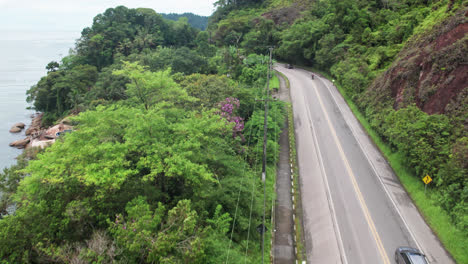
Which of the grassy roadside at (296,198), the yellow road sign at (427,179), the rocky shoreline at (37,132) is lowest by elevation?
the rocky shoreline at (37,132)

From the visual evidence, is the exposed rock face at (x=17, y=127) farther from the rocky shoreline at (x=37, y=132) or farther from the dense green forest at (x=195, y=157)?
the dense green forest at (x=195, y=157)

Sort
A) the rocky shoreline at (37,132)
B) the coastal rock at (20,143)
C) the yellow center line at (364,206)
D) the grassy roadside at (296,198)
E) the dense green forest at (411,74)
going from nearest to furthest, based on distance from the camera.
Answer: the yellow center line at (364,206) → the grassy roadside at (296,198) → the dense green forest at (411,74) → the rocky shoreline at (37,132) → the coastal rock at (20,143)

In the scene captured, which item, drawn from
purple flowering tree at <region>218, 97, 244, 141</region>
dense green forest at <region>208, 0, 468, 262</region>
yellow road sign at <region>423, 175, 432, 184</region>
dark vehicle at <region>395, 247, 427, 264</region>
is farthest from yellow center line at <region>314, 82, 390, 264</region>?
purple flowering tree at <region>218, 97, 244, 141</region>

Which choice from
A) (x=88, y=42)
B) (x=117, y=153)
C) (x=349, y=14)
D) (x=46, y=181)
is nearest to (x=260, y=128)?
(x=117, y=153)

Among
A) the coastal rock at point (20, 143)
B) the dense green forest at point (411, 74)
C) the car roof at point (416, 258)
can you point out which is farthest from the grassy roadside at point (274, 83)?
the coastal rock at point (20, 143)

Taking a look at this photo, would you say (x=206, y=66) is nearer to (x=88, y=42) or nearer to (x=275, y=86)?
(x=275, y=86)
